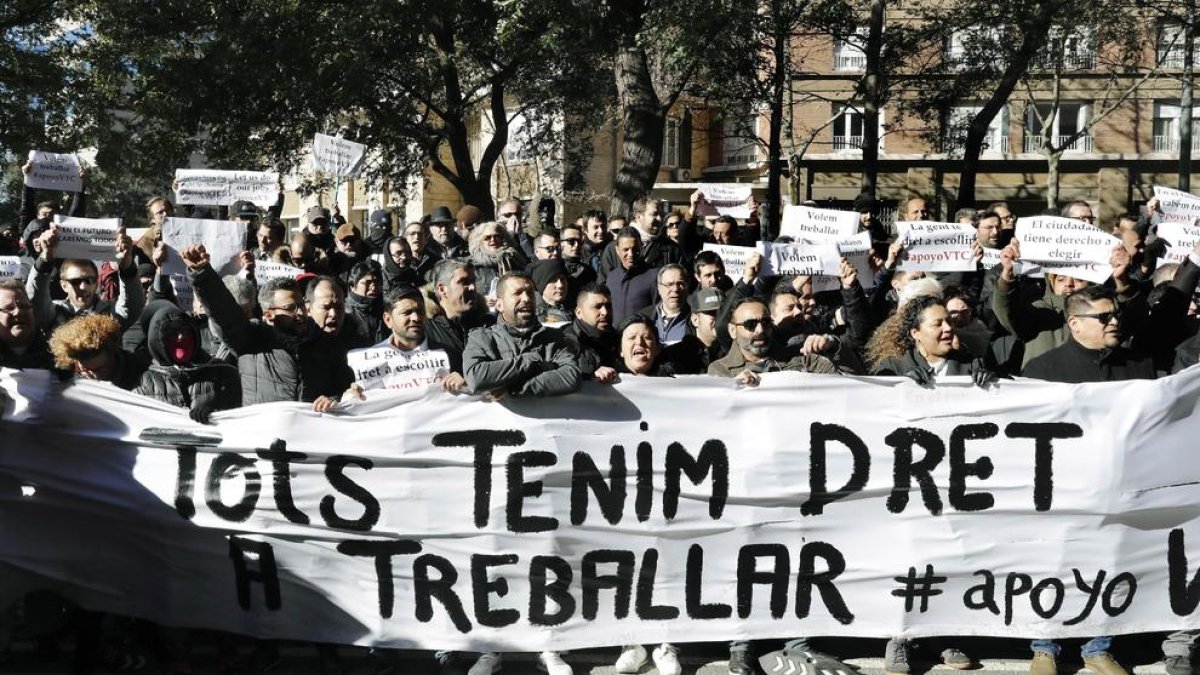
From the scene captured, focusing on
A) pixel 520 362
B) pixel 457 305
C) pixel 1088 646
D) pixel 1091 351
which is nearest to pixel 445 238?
pixel 457 305

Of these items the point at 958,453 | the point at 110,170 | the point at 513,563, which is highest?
the point at 110,170

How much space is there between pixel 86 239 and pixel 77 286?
0.29 meters

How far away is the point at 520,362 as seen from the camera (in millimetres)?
5578

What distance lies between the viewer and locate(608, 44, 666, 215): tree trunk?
15.4 metres

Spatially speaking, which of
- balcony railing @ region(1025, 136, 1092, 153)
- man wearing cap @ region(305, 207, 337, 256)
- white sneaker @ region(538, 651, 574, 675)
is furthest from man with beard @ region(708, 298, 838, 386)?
balcony railing @ region(1025, 136, 1092, 153)

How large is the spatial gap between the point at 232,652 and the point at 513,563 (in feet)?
4.31

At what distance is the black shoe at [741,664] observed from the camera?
575cm

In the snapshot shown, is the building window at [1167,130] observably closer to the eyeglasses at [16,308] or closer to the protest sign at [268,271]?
the protest sign at [268,271]

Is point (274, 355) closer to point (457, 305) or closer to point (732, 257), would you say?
point (457, 305)

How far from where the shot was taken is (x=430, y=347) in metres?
6.32

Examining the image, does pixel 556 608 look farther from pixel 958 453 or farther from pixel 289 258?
pixel 289 258

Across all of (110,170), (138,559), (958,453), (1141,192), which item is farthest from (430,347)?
(1141,192)

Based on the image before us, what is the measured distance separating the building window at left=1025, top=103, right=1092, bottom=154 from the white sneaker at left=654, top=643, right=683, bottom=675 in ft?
112

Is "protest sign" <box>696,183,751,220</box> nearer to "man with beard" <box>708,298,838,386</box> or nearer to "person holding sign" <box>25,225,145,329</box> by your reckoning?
"man with beard" <box>708,298,838,386</box>
